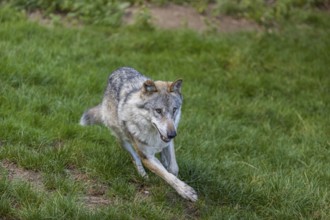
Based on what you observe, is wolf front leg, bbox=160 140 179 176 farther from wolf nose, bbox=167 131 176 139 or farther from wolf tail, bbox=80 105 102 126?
wolf tail, bbox=80 105 102 126

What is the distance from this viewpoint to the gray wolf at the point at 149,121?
5.40 m

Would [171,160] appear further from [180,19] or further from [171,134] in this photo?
[180,19]

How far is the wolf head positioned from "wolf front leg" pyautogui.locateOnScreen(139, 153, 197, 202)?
34cm

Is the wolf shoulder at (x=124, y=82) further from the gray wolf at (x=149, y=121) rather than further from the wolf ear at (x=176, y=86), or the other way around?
the wolf ear at (x=176, y=86)

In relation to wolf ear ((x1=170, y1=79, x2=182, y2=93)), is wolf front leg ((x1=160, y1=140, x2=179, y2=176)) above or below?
below

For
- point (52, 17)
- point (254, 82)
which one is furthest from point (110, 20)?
point (254, 82)

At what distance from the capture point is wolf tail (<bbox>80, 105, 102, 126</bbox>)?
6737 mm

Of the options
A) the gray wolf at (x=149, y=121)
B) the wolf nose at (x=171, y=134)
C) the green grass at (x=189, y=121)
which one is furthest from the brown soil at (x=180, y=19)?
the wolf nose at (x=171, y=134)

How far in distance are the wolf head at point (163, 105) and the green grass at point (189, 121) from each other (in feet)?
2.15

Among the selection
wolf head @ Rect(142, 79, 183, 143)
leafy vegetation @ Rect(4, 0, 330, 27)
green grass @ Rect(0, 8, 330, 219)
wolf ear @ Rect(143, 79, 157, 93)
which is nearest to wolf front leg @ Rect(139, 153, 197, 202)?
green grass @ Rect(0, 8, 330, 219)

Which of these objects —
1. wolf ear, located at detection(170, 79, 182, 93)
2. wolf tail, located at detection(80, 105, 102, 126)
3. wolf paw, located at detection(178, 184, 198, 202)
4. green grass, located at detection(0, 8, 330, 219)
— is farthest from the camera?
wolf tail, located at detection(80, 105, 102, 126)

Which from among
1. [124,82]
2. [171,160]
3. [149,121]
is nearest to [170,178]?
[171,160]

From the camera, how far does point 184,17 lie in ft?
38.3

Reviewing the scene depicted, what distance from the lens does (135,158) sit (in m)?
6.12
